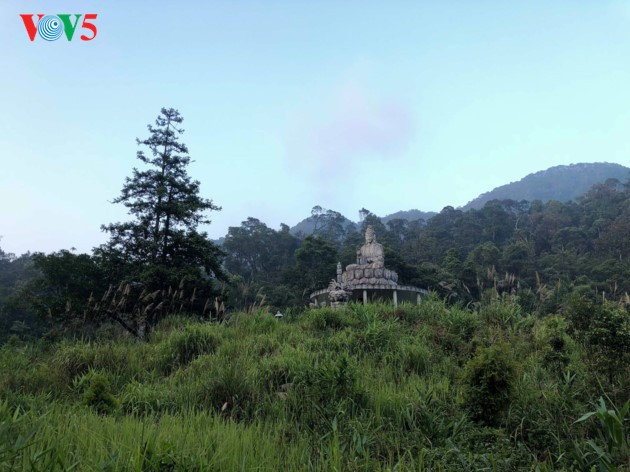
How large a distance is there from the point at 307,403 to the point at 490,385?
Result: 74.1 inches

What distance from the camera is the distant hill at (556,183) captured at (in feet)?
502

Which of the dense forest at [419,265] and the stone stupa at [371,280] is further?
the stone stupa at [371,280]

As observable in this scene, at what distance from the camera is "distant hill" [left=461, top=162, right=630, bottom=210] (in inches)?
6019

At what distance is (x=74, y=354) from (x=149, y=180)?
1373cm

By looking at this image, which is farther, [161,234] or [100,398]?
[161,234]

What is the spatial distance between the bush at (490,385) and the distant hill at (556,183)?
15513 centimetres

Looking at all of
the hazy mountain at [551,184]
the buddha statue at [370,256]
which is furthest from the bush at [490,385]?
the hazy mountain at [551,184]

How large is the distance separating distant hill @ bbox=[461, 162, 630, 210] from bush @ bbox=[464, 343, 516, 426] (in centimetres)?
15513

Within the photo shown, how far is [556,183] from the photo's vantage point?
538 ft

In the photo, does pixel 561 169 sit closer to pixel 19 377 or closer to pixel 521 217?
pixel 521 217

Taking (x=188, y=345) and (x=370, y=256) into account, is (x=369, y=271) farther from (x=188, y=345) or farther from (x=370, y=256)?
(x=188, y=345)

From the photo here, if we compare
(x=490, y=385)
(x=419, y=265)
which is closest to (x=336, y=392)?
(x=490, y=385)

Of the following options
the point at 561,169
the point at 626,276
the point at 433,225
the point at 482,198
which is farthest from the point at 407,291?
the point at 561,169

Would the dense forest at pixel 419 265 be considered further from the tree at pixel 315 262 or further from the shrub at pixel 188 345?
the shrub at pixel 188 345
